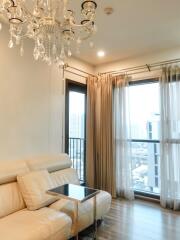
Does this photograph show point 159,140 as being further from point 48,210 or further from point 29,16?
point 29,16

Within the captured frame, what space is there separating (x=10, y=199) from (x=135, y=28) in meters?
2.87

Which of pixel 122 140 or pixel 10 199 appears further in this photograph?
pixel 122 140

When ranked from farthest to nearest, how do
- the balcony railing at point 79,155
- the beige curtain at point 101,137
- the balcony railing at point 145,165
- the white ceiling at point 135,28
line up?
the balcony railing at point 79,155
the beige curtain at point 101,137
the balcony railing at point 145,165
the white ceiling at point 135,28

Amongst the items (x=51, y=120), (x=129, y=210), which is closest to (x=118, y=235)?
(x=129, y=210)

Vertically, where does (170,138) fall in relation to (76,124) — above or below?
below

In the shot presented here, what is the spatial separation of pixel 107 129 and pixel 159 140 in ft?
3.47

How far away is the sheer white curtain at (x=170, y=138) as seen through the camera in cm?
343

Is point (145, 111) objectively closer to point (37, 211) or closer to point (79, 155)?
point (79, 155)

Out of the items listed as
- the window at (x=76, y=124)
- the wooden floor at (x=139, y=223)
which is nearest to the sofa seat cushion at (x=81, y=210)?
the wooden floor at (x=139, y=223)

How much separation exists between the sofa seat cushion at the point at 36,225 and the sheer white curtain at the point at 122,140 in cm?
201

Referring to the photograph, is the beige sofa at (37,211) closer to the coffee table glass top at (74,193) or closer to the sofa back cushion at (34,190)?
the sofa back cushion at (34,190)

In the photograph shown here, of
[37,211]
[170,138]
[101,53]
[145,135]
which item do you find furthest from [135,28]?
[37,211]

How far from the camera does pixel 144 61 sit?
4.04 m

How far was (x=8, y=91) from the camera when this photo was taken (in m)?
2.83
